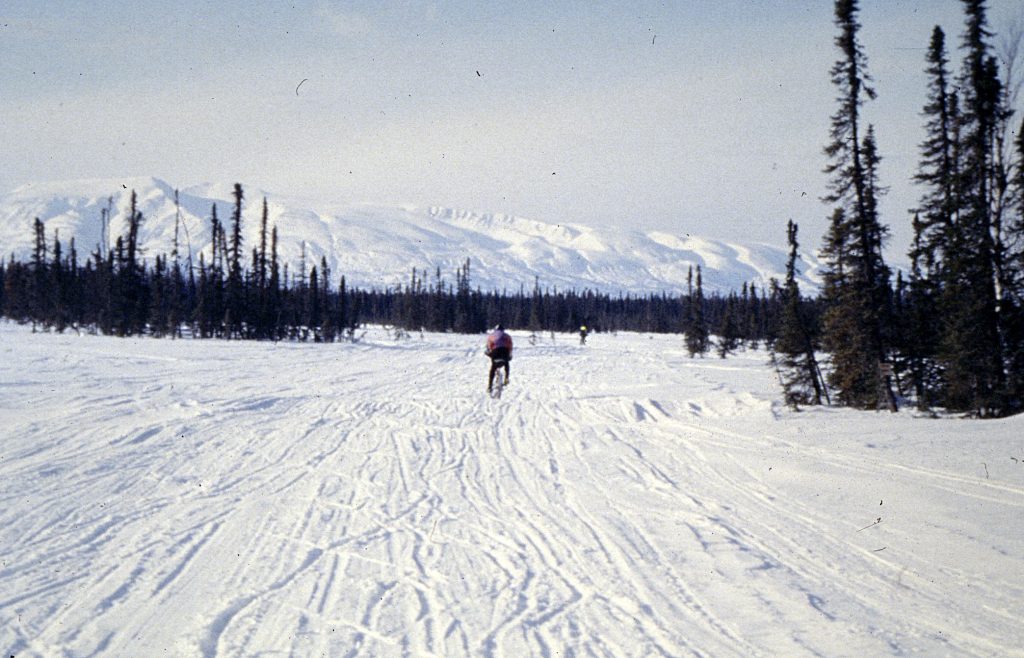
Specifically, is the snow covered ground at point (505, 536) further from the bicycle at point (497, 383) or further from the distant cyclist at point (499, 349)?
the distant cyclist at point (499, 349)

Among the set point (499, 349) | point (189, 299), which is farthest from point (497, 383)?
point (189, 299)

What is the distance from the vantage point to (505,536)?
549 cm

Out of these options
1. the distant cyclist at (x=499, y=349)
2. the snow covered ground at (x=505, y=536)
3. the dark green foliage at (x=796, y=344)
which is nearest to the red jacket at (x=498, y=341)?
the distant cyclist at (x=499, y=349)

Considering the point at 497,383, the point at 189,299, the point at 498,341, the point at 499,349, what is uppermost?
the point at 189,299

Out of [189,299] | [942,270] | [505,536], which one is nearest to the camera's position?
[505,536]

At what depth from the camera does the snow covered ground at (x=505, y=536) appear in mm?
3729

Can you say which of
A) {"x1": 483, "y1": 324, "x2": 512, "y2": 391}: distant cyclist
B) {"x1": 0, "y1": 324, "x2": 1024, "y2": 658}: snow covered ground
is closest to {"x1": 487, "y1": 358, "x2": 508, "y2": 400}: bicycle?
{"x1": 483, "y1": 324, "x2": 512, "y2": 391}: distant cyclist

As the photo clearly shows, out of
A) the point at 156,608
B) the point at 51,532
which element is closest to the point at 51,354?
the point at 51,532

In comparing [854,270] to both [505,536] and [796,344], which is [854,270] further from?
[505,536]

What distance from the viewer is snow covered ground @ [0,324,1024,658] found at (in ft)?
12.2

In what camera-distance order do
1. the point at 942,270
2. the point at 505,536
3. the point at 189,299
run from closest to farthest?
→ the point at 505,536
the point at 942,270
the point at 189,299

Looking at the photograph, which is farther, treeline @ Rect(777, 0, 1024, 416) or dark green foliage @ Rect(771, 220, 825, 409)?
dark green foliage @ Rect(771, 220, 825, 409)

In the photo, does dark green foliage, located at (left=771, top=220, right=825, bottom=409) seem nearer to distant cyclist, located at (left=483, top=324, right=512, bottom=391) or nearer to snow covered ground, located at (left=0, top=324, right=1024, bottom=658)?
snow covered ground, located at (left=0, top=324, right=1024, bottom=658)

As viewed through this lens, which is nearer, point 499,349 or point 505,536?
point 505,536
